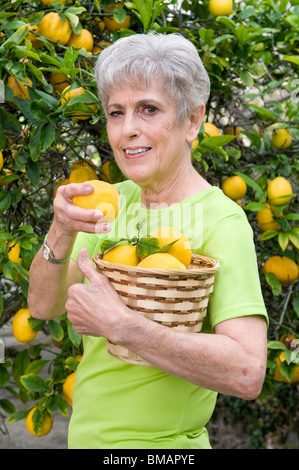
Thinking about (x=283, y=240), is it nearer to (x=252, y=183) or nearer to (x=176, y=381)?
(x=252, y=183)

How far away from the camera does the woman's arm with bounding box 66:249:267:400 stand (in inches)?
46.3

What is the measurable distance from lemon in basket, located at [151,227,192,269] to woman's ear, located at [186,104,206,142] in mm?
316

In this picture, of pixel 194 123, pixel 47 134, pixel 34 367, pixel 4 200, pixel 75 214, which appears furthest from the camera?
pixel 34 367

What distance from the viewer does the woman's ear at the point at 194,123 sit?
4.89ft

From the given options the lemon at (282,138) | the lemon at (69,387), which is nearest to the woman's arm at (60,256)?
the lemon at (69,387)

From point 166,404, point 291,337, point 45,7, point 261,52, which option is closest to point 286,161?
point 261,52

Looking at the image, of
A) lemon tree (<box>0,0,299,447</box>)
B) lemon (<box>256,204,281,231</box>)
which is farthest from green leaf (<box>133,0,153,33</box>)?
lemon (<box>256,204,281,231</box>)

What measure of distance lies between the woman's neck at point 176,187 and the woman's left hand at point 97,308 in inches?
13.9

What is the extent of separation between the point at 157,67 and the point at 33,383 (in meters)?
1.23

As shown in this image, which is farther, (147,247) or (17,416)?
(17,416)

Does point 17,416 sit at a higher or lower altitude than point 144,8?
lower

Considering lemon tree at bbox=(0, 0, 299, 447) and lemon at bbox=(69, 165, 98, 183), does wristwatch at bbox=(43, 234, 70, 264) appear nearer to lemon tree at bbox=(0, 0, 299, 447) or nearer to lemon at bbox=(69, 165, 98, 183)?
lemon tree at bbox=(0, 0, 299, 447)

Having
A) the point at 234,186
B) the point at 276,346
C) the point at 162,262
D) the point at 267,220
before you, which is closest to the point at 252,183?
the point at 234,186

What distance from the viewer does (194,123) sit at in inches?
59.3
